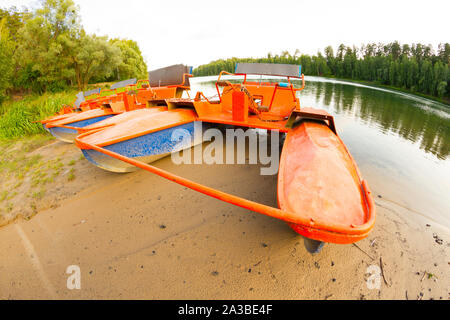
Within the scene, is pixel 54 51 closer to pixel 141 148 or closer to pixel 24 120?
pixel 24 120

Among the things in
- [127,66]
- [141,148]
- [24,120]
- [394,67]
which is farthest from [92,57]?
[394,67]

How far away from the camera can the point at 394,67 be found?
37656mm

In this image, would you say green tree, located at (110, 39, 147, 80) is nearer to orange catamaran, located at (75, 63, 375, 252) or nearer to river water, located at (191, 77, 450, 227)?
orange catamaran, located at (75, 63, 375, 252)

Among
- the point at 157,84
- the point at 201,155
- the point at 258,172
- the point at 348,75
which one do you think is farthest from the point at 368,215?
the point at 348,75

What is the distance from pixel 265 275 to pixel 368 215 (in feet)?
4.28

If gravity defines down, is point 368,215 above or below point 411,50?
below

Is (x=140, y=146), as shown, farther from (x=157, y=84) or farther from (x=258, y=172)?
(x=157, y=84)

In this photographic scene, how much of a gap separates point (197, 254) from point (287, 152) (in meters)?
1.98

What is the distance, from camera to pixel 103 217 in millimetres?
3273
